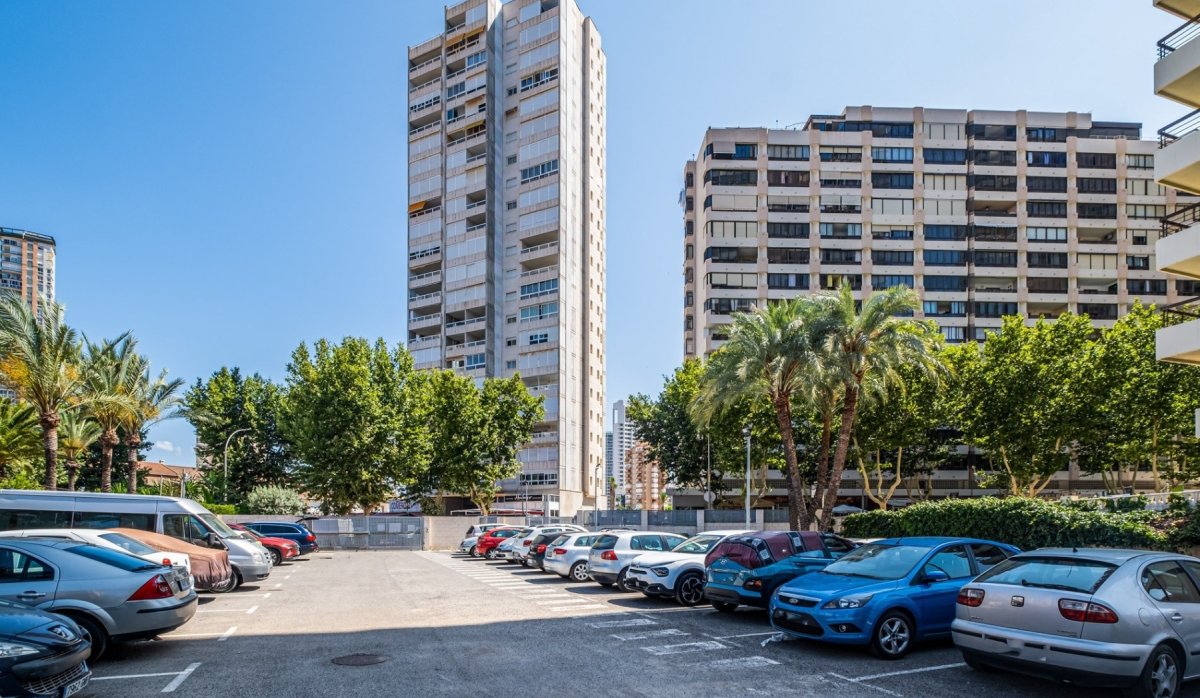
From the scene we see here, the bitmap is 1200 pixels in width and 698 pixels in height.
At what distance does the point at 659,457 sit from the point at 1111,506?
4213 centimetres

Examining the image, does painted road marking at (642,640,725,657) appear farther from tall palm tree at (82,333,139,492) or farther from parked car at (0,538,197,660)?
tall palm tree at (82,333,139,492)

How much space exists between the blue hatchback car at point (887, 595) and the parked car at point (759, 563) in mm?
1885

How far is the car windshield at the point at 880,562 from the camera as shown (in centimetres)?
1131

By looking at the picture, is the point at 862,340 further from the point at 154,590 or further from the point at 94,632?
the point at 94,632

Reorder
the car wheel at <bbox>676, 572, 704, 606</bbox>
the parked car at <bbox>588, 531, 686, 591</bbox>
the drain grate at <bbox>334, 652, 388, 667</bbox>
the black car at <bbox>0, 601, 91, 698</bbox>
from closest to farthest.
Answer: the black car at <bbox>0, 601, 91, 698</bbox> < the drain grate at <bbox>334, 652, 388, 667</bbox> < the car wheel at <bbox>676, 572, 704, 606</bbox> < the parked car at <bbox>588, 531, 686, 591</bbox>

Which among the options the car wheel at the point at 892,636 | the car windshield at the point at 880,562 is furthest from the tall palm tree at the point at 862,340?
the car wheel at the point at 892,636

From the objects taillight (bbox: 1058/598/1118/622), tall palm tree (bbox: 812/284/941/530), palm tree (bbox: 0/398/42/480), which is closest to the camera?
taillight (bbox: 1058/598/1118/622)

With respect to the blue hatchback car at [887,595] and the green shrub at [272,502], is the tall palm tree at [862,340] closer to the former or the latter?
the blue hatchback car at [887,595]

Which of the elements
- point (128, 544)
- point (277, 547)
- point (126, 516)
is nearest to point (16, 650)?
point (128, 544)

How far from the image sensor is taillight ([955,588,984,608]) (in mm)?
9188

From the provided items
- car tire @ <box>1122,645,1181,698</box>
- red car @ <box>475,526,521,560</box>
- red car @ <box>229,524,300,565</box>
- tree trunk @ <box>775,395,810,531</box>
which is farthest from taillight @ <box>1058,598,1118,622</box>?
red car @ <box>475,526,521,560</box>

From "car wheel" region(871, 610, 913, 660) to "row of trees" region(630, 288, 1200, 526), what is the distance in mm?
18304

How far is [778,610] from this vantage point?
11.4 m

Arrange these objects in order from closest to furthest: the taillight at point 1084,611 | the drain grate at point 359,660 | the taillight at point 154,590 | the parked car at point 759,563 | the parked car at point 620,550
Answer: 1. the taillight at point 1084,611
2. the drain grate at point 359,660
3. the taillight at point 154,590
4. the parked car at point 759,563
5. the parked car at point 620,550
